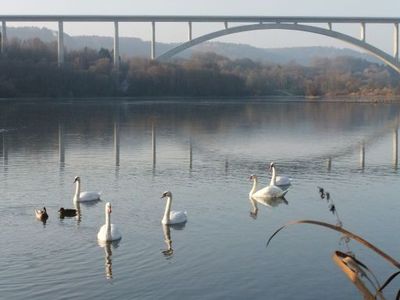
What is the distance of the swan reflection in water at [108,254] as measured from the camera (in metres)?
7.05

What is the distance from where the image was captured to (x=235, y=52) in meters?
187

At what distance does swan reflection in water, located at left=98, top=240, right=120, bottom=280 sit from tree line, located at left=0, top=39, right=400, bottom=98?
48.2 m

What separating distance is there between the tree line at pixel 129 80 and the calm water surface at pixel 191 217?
123 ft

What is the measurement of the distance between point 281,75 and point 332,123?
49403 millimetres

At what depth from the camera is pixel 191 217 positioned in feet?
32.2

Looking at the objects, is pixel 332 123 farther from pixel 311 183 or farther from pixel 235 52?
pixel 235 52

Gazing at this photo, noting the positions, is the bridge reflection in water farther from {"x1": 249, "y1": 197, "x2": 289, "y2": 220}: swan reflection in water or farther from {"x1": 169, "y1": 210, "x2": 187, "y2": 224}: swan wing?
{"x1": 169, "y1": 210, "x2": 187, "y2": 224}: swan wing

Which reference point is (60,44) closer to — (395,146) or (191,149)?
(191,149)

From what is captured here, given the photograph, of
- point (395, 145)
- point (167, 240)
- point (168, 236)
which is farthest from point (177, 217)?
point (395, 145)

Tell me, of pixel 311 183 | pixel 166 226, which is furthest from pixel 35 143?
pixel 166 226

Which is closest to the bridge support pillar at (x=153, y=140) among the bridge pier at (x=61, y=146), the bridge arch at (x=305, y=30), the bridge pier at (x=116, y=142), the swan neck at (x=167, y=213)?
the bridge pier at (x=116, y=142)

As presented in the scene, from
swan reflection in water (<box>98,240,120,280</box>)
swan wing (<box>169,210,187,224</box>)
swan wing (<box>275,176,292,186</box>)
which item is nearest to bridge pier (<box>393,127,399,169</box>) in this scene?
swan wing (<box>275,176,292,186</box>)

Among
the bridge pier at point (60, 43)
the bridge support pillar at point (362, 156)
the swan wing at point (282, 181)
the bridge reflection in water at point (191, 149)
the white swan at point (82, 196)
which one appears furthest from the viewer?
the bridge pier at point (60, 43)

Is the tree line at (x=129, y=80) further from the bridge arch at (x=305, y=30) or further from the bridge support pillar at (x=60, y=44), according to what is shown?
the bridge arch at (x=305, y=30)
